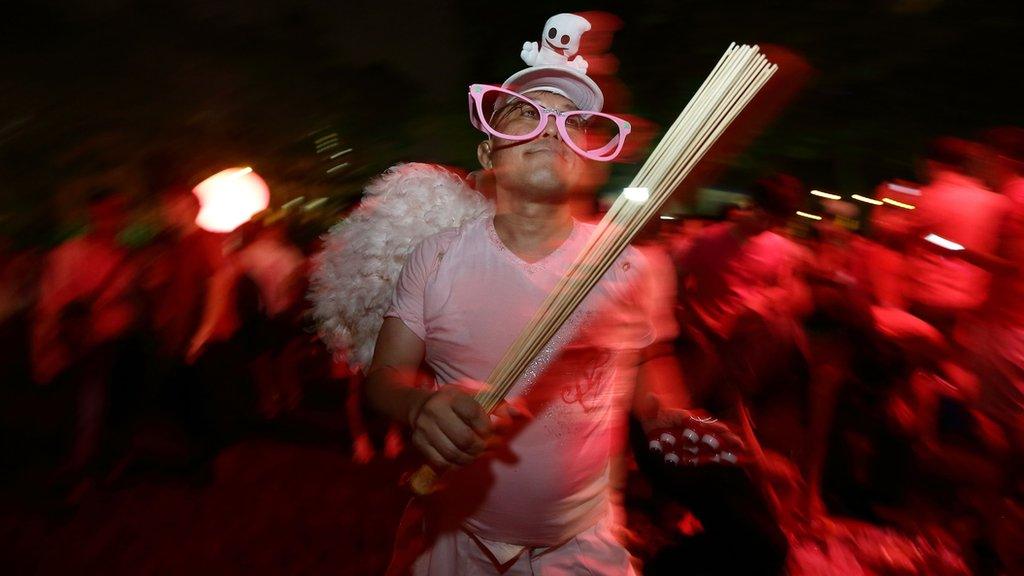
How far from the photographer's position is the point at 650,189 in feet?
4.33

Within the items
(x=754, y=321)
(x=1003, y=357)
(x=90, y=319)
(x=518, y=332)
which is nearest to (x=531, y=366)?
(x=518, y=332)

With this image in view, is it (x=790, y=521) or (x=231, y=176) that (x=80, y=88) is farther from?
(x=790, y=521)

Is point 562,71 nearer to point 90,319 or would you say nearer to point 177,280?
point 177,280

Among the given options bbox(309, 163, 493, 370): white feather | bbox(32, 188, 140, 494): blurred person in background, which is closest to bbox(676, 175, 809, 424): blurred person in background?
bbox(309, 163, 493, 370): white feather

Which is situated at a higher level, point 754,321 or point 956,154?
point 956,154

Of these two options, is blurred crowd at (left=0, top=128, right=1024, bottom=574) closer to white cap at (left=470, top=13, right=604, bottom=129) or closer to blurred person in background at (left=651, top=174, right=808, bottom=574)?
blurred person in background at (left=651, top=174, right=808, bottom=574)

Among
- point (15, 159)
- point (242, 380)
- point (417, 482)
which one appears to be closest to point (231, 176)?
point (242, 380)

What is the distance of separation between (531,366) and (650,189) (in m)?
0.72

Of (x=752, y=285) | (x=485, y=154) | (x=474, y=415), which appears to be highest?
(x=485, y=154)

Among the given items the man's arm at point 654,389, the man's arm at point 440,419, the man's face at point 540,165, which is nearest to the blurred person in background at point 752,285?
the man's arm at point 654,389

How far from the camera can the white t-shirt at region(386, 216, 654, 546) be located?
6.08 ft

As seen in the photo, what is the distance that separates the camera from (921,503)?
4332 mm

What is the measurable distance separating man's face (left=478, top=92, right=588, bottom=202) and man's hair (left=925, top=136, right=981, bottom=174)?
→ 301 centimetres

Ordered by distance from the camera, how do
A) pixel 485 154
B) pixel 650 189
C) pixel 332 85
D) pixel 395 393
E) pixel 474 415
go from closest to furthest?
pixel 650 189, pixel 474 415, pixel 395 393, pixel 485 154, pixel 332 85
